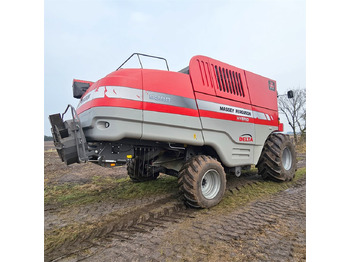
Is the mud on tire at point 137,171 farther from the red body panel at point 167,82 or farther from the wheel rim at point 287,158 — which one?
the wheel rim at point 287,158

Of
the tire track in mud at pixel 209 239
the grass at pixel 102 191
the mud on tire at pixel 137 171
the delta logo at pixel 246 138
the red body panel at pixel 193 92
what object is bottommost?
the grass at pixel 102 191

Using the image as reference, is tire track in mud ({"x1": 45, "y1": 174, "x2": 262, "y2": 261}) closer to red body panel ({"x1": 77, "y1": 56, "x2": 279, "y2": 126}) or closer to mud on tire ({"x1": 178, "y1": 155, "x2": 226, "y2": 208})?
mud on tire ({"x1": 178, "y1": 155, "x2": 226, "y2": 208})

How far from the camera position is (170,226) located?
3.14 meters

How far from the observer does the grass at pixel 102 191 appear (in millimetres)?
4500

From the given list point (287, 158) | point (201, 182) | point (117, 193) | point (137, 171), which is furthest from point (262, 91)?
point (117, 193)

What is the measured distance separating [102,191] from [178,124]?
8.96ft

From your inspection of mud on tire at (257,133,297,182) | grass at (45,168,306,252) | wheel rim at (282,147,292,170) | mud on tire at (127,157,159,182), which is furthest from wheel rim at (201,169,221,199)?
wheel rim at (282,147,292,170)

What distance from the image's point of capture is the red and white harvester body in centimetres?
342

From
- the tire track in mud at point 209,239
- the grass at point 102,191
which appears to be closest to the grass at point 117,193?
the grass at point 102,191

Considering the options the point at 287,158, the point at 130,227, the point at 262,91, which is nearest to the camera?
the point at 130,227

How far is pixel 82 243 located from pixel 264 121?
15.4ft

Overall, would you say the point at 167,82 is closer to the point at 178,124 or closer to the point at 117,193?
the point at 178,124

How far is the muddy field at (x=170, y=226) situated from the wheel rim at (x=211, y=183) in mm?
331

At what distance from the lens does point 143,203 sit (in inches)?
165
